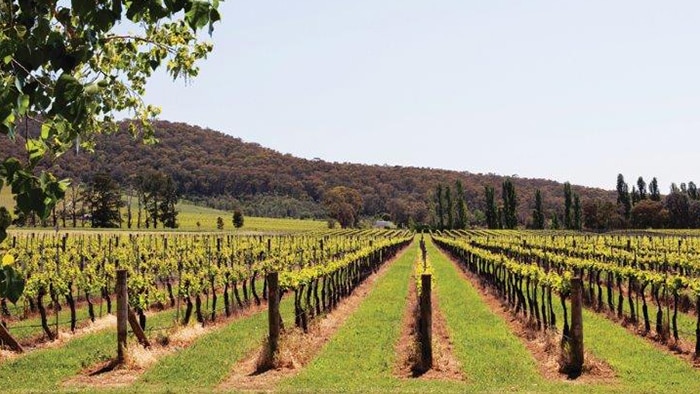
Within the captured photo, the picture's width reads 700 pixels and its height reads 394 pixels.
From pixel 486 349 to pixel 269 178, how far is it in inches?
6681

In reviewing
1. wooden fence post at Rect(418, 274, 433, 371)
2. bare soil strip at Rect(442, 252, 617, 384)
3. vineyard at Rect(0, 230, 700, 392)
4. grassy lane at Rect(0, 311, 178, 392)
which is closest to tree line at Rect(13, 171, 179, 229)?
vineyard at Rect(0, 230, 700, 392)

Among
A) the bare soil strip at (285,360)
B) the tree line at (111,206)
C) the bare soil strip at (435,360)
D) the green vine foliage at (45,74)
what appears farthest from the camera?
the tree line at (111,206)

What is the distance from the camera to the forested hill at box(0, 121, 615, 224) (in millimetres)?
157375

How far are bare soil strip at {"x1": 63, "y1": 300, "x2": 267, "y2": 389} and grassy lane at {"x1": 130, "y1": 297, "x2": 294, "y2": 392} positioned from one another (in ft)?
0.71

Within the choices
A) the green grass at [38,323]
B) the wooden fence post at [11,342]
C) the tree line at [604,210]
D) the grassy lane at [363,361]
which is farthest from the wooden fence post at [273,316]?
the tree line at [604,210]

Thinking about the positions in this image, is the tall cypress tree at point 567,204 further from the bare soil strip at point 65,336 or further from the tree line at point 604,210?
the bare soil strip at point 65,336

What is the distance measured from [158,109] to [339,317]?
11215 mm

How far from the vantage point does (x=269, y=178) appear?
180875mm

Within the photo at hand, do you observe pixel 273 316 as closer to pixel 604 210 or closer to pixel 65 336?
pixel 65 336

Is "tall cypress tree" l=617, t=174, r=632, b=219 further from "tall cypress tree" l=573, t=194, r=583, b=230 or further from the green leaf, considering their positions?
the green leaf

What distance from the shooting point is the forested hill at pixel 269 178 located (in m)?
157

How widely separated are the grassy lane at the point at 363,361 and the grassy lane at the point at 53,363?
3680 millimetres

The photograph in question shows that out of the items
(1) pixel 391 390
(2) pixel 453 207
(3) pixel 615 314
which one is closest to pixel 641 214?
(2) pixel 453 207

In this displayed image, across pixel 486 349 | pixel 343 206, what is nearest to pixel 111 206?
pixel 343 206
